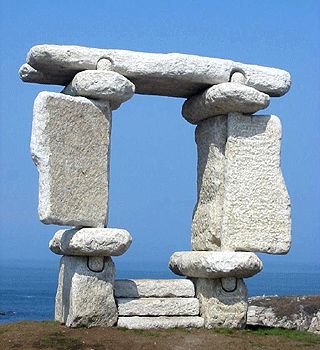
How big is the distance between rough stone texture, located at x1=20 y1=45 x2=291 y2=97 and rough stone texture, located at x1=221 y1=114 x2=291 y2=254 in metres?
0.61

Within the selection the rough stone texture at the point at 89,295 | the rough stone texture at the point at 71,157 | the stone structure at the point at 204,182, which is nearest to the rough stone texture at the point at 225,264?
the stone structure at the point at 204,182

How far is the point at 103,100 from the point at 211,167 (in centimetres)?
187

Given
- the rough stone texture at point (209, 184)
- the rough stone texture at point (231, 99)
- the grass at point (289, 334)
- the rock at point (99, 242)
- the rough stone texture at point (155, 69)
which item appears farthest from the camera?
the rough stone texture at point (209, 184)

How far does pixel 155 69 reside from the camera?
10.6 metres

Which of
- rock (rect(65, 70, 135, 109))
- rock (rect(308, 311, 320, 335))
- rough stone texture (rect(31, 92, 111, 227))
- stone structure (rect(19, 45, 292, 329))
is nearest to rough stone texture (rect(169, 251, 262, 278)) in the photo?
stone structure (rect(19, 45, 292, 329))

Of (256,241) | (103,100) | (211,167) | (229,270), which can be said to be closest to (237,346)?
(229,270)

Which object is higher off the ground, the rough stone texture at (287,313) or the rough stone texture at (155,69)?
the rough stone texture at (155,69)

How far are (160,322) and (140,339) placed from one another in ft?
2.71

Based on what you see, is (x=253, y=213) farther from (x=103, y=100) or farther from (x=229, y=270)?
(x=103, y=100)

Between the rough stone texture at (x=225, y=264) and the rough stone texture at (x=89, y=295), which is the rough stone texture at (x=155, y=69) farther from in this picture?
the rough stone texture at (x=89, y=295)

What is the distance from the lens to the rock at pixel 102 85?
10.2 metres

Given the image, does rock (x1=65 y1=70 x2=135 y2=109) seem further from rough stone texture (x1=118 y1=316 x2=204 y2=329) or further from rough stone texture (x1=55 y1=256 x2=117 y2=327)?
rough stone texture (x1=118 y1=316 x2=204 y2=329)

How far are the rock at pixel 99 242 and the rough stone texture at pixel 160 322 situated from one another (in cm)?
90

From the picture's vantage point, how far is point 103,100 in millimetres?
10484
